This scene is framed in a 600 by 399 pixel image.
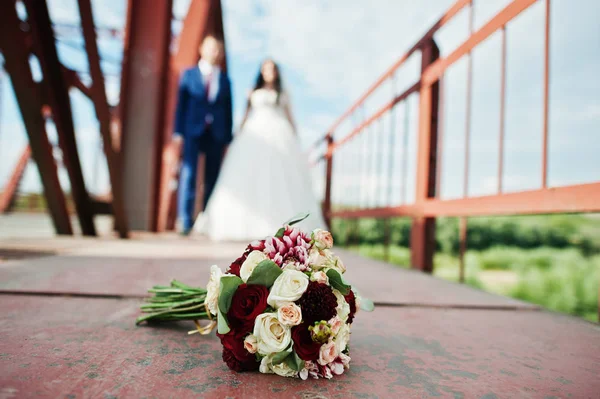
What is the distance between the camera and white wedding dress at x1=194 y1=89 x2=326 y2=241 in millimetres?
3791

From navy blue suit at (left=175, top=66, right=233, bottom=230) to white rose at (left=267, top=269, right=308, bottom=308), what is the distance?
12.6ft

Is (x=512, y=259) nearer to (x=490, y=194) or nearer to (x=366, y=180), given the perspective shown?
(x=366, y=180)

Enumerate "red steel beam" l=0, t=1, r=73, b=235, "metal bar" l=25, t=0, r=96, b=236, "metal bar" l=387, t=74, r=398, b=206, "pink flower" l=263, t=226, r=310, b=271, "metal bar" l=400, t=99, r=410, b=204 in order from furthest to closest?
"metal bar" l=387, t=74, r=398, b=206, "metal bar" l=400, t=99, r=410, b=204, "metal bar" l=25, t=0, r=96, b=236, "red steel beam" l=0, t=1, r=73, b=235, "pink flower" l=263, t=226, r=310, b=271

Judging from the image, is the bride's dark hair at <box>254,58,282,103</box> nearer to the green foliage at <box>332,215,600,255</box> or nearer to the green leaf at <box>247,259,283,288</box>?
the green foliage at <box>332,215,600,255</box>

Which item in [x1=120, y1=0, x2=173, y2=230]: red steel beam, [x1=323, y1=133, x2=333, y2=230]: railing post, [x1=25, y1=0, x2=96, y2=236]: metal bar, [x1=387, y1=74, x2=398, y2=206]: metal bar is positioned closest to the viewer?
[x1=25, y1=0, x2=96, y2=236]: metal bar

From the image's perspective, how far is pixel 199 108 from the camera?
13.9 feet

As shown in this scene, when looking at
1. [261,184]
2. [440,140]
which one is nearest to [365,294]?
[440,140]

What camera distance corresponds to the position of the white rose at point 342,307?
667 mm

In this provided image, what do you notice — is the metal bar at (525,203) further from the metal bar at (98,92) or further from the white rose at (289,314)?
the metal bar at (98,92)

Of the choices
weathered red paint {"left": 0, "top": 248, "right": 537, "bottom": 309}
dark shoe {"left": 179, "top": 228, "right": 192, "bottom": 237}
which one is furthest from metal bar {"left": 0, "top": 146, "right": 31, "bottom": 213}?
weathered red paint {"left": 0, "top": 248, "right": 537, "bottom": 309}

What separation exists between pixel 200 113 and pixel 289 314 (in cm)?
393

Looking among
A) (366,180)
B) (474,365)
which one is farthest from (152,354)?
(366,180)

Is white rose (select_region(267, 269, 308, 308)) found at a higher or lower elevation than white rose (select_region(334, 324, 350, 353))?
higher

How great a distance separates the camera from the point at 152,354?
718 mm
